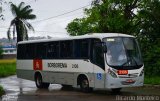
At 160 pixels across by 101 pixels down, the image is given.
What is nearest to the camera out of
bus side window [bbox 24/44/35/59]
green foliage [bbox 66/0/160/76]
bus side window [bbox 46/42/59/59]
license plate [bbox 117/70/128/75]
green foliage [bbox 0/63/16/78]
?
license plate [bbox 117/70/128/75]

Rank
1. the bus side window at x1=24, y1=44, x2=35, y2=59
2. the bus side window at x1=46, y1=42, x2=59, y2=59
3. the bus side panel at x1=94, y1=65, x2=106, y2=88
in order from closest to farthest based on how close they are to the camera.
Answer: the bus side panel at x1=94, y1=65, x2=106, y2=88, the bus side window at x1=46, y1=42, x2=59, y2=59, the bus side window at x1=24, y1=44, x2=35, y2=59

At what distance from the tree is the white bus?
5016 cm

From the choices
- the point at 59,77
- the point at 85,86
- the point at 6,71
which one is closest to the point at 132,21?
the point at 59,77

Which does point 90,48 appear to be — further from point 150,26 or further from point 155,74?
point 150,26

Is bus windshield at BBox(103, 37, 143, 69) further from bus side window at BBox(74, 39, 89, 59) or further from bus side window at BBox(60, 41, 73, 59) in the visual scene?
bus side window at BBox(60, 41, 73, 59)

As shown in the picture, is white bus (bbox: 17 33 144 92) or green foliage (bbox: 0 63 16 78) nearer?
white bus (bbox: 17 33 144 92)

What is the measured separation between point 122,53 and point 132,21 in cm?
1489

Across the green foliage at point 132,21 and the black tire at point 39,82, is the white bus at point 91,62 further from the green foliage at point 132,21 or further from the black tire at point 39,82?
the green foliage at point 132,21

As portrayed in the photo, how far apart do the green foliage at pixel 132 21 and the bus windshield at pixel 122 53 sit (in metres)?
9.48

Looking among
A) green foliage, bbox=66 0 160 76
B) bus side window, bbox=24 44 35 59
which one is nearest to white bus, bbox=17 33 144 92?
bus side window, bbox=24 44 35 59

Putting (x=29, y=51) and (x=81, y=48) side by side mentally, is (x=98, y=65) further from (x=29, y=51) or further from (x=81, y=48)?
(x=29, y=51)

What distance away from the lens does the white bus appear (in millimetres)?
20578

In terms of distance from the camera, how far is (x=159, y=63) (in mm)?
29688

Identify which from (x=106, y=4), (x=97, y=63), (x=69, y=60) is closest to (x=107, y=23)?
(x=106, y=4)
